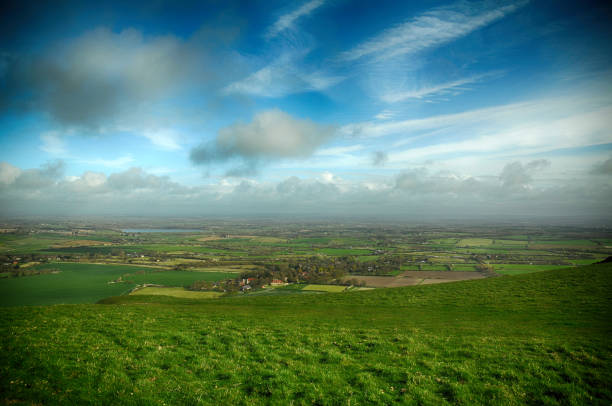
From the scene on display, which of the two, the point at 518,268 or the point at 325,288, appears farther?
the point at 518,268

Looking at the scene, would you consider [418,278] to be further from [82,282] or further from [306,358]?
[82,282]

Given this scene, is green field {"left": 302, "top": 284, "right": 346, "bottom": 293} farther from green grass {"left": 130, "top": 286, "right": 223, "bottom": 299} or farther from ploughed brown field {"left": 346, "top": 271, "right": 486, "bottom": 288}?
green grass {"left": 130, "top": 286, "right": 223, "bottom": 299}

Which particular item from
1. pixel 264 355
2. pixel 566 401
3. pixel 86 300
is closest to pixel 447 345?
pixel 566 401

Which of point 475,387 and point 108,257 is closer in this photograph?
point 475,387

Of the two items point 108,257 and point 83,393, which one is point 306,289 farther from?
point 108,257

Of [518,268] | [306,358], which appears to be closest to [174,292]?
[306,358]
